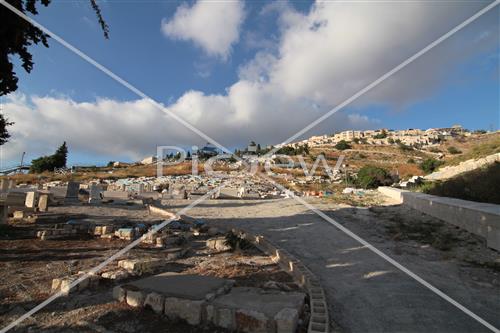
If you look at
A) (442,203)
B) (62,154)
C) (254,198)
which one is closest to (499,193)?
(442,203)

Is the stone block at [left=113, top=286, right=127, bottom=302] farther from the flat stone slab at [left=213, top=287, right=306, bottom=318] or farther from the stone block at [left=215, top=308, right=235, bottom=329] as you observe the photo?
the stone block at [left=215, top=308, right=235, bottom=329]

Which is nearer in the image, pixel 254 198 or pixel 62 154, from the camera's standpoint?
pixel 254 198

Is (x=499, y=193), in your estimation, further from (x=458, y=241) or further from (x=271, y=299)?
(x=271, y=299)

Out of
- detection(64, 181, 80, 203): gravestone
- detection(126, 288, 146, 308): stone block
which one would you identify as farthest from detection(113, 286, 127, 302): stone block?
detection(64, 181, 80, 203): gravestone

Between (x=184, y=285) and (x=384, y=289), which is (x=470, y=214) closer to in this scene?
(x=384, y=289)

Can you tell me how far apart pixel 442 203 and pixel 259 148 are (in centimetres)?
7863

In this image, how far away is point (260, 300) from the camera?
452cm

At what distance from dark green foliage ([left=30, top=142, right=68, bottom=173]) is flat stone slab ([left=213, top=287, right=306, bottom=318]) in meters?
61.9

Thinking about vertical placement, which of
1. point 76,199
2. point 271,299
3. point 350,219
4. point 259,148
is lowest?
point 271,299

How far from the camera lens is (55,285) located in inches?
208

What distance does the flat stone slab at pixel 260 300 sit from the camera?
13.8 ft

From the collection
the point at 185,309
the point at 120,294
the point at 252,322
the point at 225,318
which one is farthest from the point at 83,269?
the point at 252,322

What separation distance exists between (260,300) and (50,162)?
213ft

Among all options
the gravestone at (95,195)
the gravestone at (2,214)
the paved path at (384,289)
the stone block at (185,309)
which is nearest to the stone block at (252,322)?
the stone block at (185,309)
